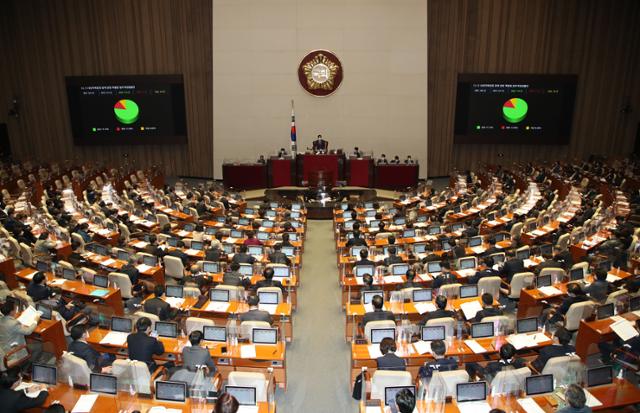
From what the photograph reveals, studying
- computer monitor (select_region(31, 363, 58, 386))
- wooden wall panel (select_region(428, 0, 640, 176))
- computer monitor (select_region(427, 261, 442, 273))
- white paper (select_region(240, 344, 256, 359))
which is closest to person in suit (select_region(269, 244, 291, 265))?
computer monitor (select_region(427, 261, 442, 273))

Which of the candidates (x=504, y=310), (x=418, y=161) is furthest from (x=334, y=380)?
(x=418, y=161)

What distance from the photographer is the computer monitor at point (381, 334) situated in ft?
24.1

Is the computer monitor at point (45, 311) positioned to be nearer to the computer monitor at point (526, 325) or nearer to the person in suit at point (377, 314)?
the person in suit at point (377, 314)

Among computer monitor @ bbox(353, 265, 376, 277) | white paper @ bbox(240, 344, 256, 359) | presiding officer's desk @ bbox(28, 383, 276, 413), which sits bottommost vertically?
presiding officer's desk @ bbox(28, 383, 276, 413)

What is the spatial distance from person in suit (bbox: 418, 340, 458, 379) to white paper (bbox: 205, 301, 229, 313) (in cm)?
374

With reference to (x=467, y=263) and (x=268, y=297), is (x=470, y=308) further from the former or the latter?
(x=268, y=297)

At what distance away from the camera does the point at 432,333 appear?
7508 mm

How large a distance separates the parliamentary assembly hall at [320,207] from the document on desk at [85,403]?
4 cm

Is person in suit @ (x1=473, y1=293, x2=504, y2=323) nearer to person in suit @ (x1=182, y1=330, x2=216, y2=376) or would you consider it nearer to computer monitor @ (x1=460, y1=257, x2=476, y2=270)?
computer monitor @ (x1=460, y1=257, x2=476, y2=270)

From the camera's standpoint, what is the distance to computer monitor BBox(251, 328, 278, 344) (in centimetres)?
750

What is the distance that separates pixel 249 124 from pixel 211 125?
2273 millimetres

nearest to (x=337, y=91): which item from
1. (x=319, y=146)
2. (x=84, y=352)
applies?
(x=319, y=146)

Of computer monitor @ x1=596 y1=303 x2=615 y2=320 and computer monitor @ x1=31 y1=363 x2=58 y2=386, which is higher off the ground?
computer monitor @ x1=596 y1=303 x2=615 y2=320

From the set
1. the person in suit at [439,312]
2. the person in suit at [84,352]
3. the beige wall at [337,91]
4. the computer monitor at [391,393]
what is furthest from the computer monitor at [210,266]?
the beige wall at [337,91]
